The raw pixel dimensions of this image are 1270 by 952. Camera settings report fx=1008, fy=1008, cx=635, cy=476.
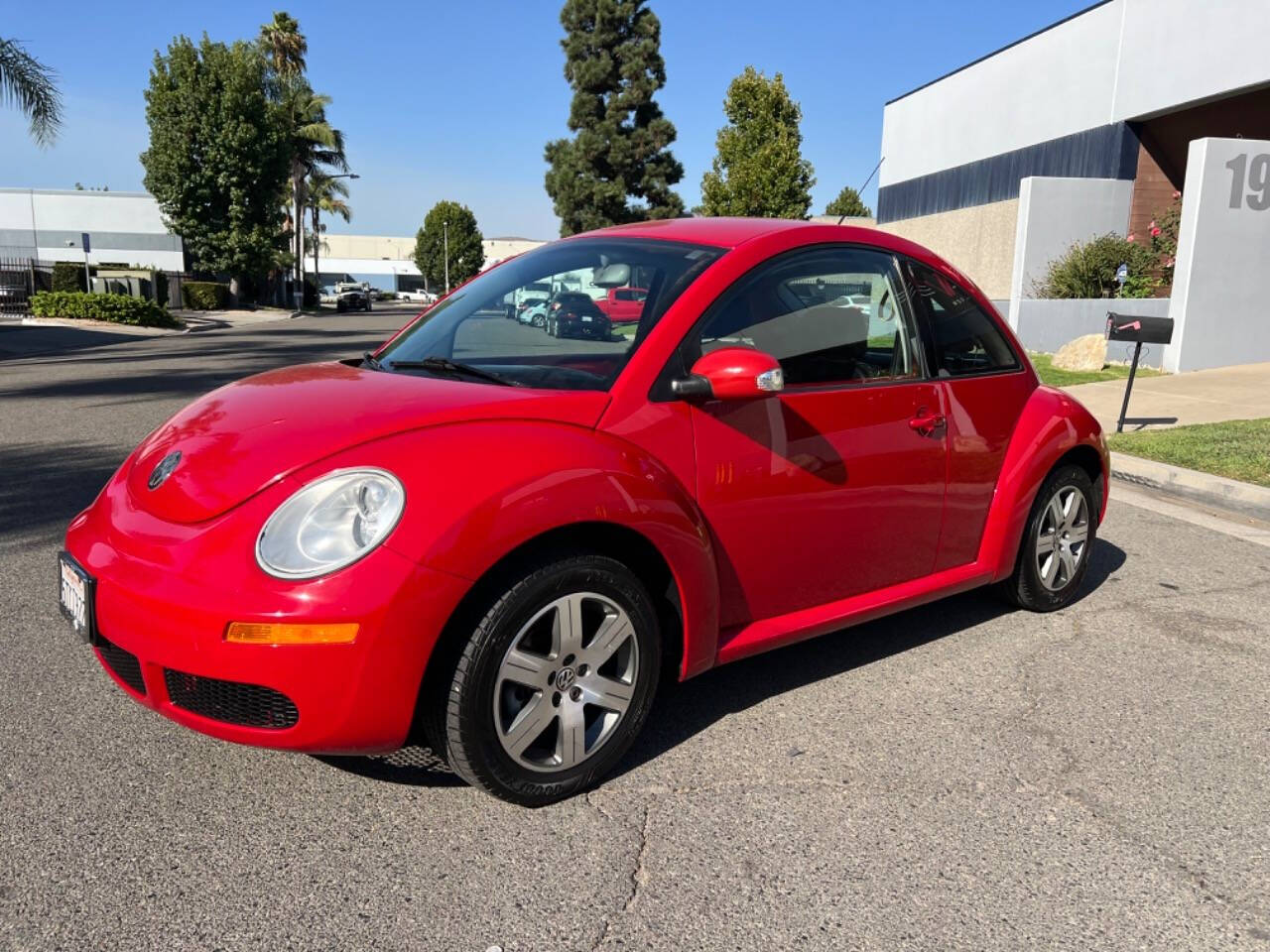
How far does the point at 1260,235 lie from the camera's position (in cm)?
1442

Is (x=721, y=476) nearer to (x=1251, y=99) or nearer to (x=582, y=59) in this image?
(x=1251, y=99)

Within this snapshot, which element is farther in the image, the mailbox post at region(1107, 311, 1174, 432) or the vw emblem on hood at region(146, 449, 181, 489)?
the mailbox post at region(1107, 311, 1174, 432)

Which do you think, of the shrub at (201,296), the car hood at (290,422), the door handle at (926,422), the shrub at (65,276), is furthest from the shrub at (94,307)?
the door handle at (926,422)

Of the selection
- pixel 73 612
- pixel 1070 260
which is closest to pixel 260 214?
pixel 1070 260

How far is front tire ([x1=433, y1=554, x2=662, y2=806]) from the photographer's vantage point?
2623 millimetres

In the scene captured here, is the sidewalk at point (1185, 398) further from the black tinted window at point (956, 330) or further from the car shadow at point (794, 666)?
the black tinted window at point (956, 330)

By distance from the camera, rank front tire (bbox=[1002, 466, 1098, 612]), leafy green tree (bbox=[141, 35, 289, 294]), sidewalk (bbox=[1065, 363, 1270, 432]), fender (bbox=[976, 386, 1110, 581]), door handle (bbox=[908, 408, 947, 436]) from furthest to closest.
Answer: leafy green tree (bbox=[141, 35, 289, 294]) < sidewalk (bbox=[1065, 363, 1270, 432]) < front tire (bbox=[1002, 466, 1098, 612]) < fender (bbox=[976, 386, 1110, 581]) < door handle (bbox=[908, 408, 947, 436])

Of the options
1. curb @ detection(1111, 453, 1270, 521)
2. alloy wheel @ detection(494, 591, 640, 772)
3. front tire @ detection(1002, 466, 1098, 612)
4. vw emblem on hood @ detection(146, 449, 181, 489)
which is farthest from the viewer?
curb @ detection(1111, 453, 1270, 521)

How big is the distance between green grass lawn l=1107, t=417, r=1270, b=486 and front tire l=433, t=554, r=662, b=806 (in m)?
6.22

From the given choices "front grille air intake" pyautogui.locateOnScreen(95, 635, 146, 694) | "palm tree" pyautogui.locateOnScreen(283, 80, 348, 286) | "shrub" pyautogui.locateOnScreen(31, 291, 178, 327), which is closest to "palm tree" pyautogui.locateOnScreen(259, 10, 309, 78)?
"palm tree" pyautogui.locateOnScreen(283, 80, 348, 286)

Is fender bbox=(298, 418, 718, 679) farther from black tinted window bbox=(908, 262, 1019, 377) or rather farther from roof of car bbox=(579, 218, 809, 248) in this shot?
black tinted window bbox=(908, 262, 1019, 377)

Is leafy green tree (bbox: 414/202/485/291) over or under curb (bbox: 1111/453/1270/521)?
over

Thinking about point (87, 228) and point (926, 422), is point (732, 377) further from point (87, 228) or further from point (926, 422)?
point (87, 228)

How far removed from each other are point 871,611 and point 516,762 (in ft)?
5.07
